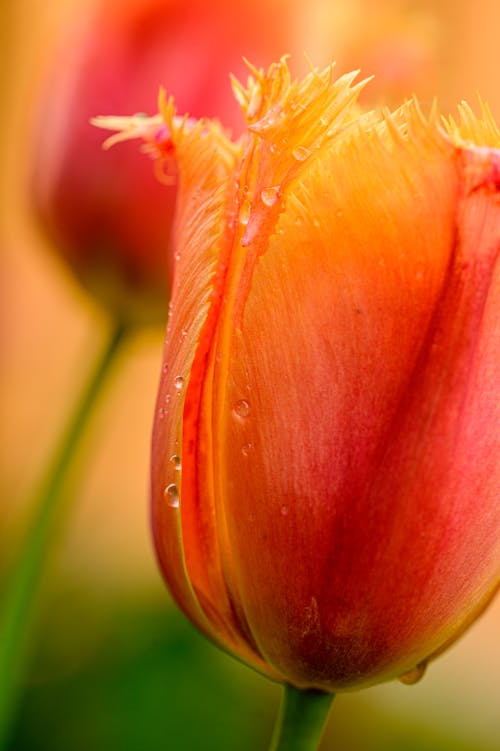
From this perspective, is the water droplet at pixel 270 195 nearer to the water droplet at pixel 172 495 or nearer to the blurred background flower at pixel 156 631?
the water droplet at pixel 172 495

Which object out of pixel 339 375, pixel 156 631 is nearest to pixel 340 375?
pixel 339 375

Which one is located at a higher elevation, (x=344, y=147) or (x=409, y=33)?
(x=409, y=33)

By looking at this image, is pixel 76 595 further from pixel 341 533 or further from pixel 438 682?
pixel 341 533

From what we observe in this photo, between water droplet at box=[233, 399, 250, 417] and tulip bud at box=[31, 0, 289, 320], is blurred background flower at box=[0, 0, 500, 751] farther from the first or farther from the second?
water droplet at box=[233, 399, 250, 417]

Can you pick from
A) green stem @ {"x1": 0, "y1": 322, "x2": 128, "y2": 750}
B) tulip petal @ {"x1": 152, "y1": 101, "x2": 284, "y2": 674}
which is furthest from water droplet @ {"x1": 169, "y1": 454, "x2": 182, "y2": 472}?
green stem @ {"x1": 0, "y1": 322, "x2": 128, "y2": 750}

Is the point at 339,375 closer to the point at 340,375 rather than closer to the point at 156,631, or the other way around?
the point at 340,375

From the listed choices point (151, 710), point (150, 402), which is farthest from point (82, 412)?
point (150, 402)
